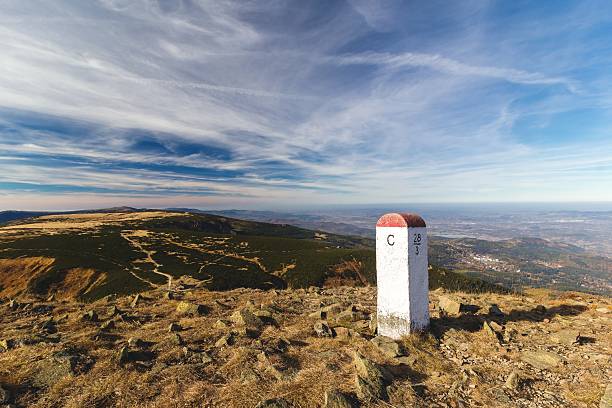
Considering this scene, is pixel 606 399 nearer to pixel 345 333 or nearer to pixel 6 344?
pixel 345 333

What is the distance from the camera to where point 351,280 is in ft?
244

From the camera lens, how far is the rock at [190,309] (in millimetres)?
16141

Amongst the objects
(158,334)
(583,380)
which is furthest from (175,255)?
(583,380)

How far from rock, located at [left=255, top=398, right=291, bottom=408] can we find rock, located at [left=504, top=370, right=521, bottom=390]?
6.43 metres

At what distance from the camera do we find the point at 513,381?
8727 millimetres

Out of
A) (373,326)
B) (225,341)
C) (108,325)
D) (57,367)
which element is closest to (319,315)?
(373,326)

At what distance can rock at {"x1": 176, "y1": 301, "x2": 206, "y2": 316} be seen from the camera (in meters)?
16.1

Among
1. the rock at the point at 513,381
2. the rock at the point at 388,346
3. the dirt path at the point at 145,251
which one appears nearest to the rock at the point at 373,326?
the rock at the point at 388,346

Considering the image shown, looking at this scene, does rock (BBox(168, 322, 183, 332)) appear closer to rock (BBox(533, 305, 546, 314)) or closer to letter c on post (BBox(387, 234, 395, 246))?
letter c on post (BBox(387, 234, 395, 246))

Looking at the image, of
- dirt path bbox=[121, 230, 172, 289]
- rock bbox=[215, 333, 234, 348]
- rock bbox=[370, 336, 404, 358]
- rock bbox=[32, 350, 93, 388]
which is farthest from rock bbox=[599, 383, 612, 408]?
dirt path bbox=[121, 230, 172, 289]

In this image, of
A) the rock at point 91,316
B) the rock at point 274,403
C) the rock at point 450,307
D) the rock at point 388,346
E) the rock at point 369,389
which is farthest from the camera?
the rock at point 450,307

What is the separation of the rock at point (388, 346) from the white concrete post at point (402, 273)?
605 mm

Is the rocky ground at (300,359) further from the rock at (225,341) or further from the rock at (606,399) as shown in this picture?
the rock at (606,399)

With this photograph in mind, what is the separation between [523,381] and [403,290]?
4.27 m
